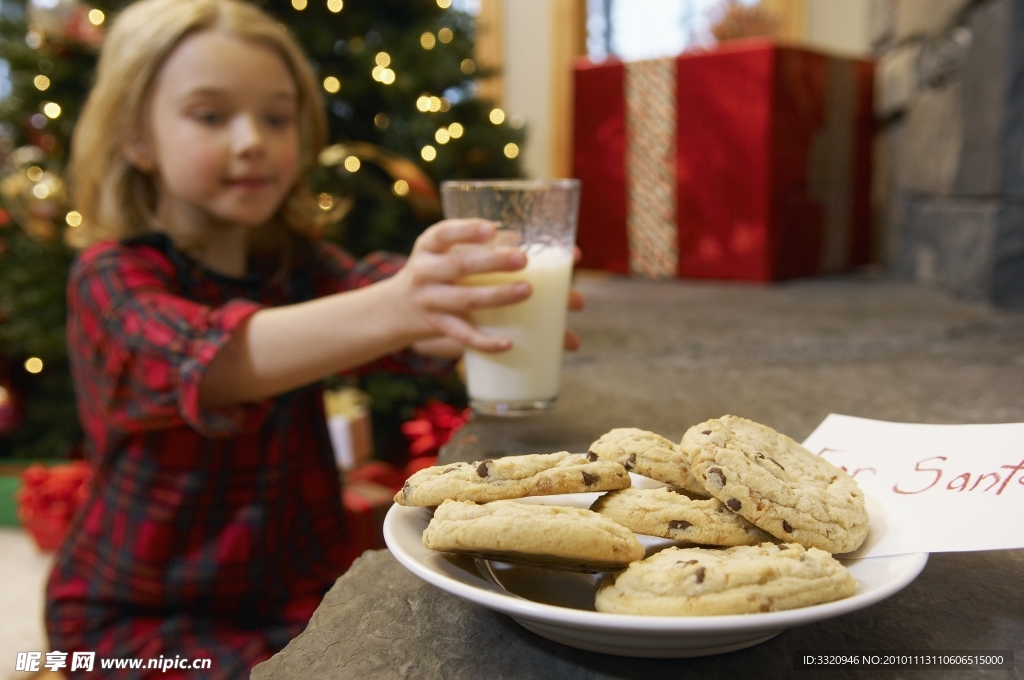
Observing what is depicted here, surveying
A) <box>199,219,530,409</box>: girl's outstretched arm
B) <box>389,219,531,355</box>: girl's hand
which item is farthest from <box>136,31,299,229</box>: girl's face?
<box>389,219,531,355</box>: girl's hand

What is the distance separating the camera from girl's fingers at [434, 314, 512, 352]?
2.70 ft

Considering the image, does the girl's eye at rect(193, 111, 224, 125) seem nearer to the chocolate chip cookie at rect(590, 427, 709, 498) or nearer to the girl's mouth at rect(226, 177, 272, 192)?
the girl's mouth at rect(226, 177, 272, 192)

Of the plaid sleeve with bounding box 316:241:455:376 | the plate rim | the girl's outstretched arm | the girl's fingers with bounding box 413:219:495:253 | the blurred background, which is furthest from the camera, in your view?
the blurred background

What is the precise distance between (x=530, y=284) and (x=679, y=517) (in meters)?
0.42

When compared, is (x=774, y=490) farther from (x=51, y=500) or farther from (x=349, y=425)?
(x=51, y=500)

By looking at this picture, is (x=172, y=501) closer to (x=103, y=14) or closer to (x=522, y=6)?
(x=103, y=14)

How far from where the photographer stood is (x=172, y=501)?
3.53 ft

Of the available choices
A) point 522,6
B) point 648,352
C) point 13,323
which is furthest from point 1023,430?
point 522,6

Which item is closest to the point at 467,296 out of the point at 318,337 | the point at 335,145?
the point at 318,337

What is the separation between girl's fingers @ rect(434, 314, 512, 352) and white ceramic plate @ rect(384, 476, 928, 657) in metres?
0.36

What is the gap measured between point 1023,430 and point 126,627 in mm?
983

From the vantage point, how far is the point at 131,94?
113cm

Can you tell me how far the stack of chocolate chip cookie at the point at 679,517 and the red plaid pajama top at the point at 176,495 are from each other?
22.3 inches

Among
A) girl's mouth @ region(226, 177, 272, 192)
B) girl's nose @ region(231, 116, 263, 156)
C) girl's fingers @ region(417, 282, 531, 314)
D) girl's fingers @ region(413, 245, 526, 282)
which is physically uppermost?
girl's nose @ region(231, 116, 263, 156)
